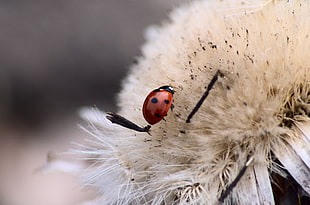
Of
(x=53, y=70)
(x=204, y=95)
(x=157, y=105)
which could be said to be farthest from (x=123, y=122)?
(x=53, y=70)

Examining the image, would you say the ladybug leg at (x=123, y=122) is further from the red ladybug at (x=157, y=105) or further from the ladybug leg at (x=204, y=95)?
the ladybug leg at (x=204, y=95)

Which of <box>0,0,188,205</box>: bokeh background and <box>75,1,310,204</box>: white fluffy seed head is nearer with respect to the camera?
<box>75,1,310,204</box>: white fluffy seed head

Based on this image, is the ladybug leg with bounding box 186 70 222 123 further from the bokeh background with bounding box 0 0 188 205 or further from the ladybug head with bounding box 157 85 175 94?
the bokeh background with bounding box 0 0 188 205

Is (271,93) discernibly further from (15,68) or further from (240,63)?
(15,68)

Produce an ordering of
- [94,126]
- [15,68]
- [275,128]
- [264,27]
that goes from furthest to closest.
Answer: [15,68]
[94,126]
[264,27]
[275,128]

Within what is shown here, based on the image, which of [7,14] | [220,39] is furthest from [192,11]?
[7,14]

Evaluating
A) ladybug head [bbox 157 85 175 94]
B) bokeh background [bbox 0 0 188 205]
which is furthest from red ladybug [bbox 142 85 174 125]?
bokeh background [bbox 0 0 188 205]

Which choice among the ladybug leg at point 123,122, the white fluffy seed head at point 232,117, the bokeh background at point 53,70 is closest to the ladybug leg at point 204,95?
the white fluffy seed head at point 232,117
